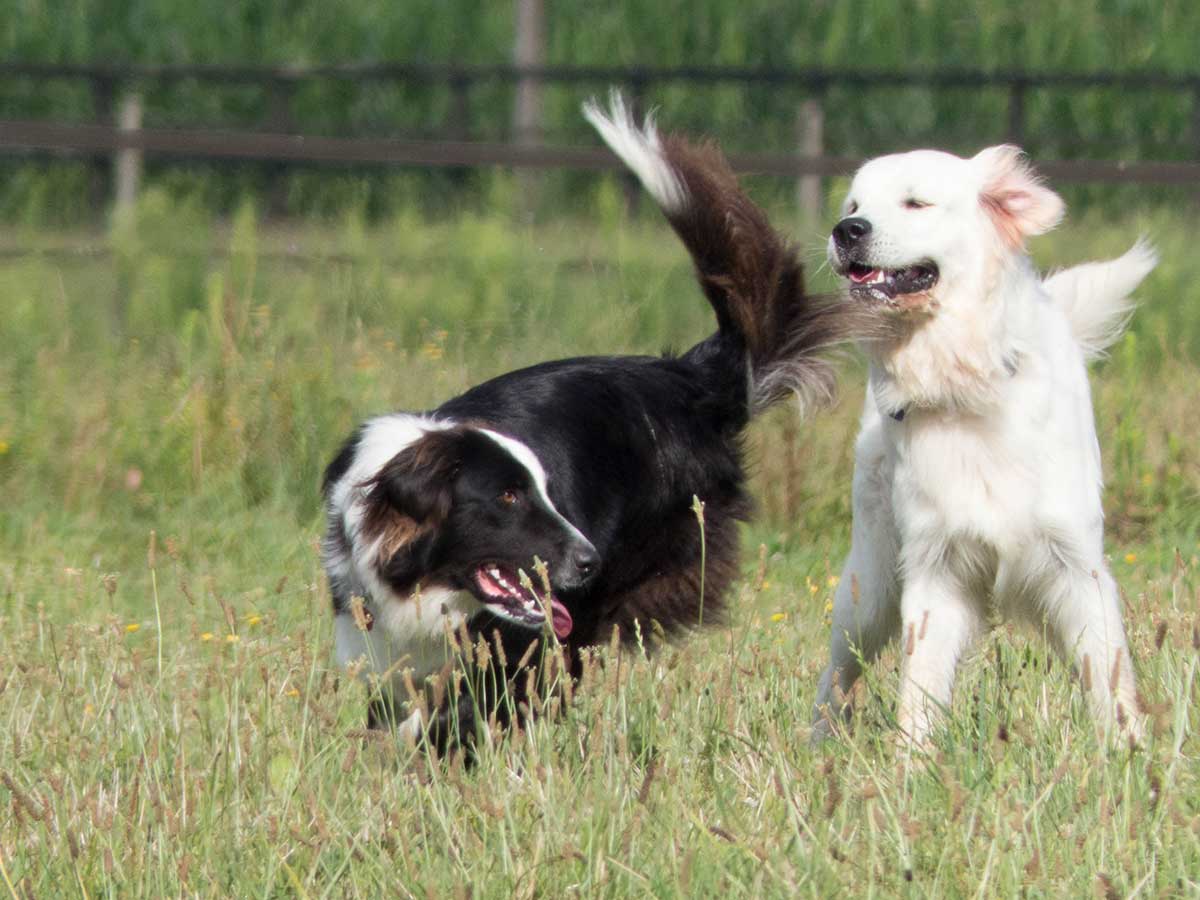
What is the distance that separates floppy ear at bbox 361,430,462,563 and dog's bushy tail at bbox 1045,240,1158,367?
1543 mm

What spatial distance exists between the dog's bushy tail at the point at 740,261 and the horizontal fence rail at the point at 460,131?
4.52 m

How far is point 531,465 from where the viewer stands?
4453 millimetres

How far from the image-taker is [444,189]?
15.3 meters

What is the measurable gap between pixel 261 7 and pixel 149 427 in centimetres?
1192

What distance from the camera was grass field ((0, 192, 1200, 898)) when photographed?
2.94 meters

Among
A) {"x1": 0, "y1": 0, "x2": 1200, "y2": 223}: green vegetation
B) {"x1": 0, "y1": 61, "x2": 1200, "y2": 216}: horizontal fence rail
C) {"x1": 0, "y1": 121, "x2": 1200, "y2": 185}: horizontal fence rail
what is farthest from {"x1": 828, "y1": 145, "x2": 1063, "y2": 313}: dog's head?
{"x1": 0, "y1": 0, "x2": 1200, "y2": 223}: green vegetation

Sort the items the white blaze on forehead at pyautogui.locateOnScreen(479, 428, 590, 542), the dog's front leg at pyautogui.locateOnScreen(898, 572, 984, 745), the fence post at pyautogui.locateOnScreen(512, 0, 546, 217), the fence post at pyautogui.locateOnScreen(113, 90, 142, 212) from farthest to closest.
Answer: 1. the fence post at pyautogui.locateOnScreen(512, 0, 546, 217)
2. the fence post at pyautogui.locateOnScreen(113, 90, 142, 212)
3. the white blaze on forehead at pyautogui.locateOnScreen(479, 428, 590, 542)
4. the dog's front leg at pyautogui.locateOnScreen(898, 572, 984, 745)

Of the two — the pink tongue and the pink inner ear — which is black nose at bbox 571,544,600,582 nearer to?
the pink tongue

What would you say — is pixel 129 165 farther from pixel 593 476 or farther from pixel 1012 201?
pixel 1012 201

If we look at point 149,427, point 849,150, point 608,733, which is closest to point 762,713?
point 608,733

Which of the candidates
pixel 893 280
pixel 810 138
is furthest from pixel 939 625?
pixel 810 138

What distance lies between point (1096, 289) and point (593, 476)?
1.35 meters

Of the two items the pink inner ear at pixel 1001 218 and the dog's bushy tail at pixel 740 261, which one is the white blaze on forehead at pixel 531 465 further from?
the pink inner ear at pixel 1001 218

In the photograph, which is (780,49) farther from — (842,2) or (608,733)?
(608,733)
